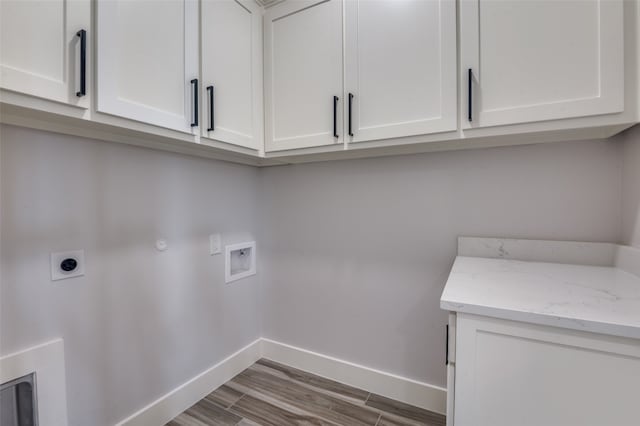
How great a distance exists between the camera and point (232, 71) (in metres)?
1.50

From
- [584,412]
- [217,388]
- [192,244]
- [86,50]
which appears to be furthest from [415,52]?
[217,388]

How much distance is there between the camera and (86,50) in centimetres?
94

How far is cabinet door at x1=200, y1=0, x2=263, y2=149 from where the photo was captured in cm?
137

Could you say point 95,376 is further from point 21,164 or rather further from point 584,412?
point 584,412

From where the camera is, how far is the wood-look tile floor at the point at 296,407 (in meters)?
1.56

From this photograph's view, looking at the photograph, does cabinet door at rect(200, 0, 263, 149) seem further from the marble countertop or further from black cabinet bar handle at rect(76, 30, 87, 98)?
the marble countertop

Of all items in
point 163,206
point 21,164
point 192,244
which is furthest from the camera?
point 192,244

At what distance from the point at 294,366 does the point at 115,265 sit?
1.35m

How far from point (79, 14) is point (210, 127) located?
1.84 feet

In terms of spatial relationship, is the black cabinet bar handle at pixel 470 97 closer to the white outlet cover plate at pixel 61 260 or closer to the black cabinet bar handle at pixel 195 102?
the black cabinet bar handle at pixel 195 102

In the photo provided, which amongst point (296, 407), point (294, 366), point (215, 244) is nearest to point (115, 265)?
point (215, 244)

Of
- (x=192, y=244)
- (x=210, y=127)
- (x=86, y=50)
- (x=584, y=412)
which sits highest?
(x=86, y=50)

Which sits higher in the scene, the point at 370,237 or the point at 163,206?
the point at 163,206

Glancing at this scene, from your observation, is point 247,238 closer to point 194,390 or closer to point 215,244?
point 215,244
